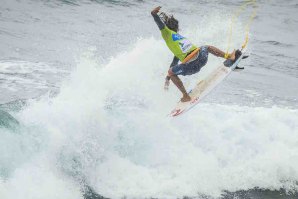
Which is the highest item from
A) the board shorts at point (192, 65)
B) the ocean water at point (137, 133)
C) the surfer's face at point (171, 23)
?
the surfer's face at point (171, 23)

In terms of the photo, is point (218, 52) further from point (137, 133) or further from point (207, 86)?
point (137, 133)

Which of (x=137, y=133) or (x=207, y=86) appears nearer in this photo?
(x=137, y=133)

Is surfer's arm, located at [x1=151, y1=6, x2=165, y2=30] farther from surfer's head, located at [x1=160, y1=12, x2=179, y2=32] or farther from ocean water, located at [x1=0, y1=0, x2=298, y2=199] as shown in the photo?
ocean water, located at [x1=0, y1=0, x2=298, y2=199]

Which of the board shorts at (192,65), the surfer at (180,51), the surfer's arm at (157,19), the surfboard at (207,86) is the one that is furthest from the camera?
the surfboard at (207,86)

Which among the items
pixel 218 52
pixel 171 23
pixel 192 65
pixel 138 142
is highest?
pixel 171 23

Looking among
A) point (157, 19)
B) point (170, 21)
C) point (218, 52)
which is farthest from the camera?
point (218, 52)

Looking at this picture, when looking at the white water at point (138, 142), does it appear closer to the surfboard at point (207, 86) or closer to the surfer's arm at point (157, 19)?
the surfboard at point (207, 86)

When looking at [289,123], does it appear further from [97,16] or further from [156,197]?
[97,16]

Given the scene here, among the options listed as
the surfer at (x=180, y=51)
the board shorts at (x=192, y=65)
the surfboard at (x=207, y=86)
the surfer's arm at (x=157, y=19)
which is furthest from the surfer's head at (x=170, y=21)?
the surfboard at (x=207, y=86)

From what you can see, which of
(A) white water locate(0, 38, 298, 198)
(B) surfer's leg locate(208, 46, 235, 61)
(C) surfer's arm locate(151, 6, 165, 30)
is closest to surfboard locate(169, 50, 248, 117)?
(B) surfer's leg locate(208, 46, 235, 61)

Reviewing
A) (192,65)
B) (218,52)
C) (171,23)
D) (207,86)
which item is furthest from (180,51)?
(207,86)

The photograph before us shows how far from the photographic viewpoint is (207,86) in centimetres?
1053

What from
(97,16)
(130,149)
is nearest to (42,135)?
(130,149)

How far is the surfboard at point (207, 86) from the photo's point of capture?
995 centimetres
